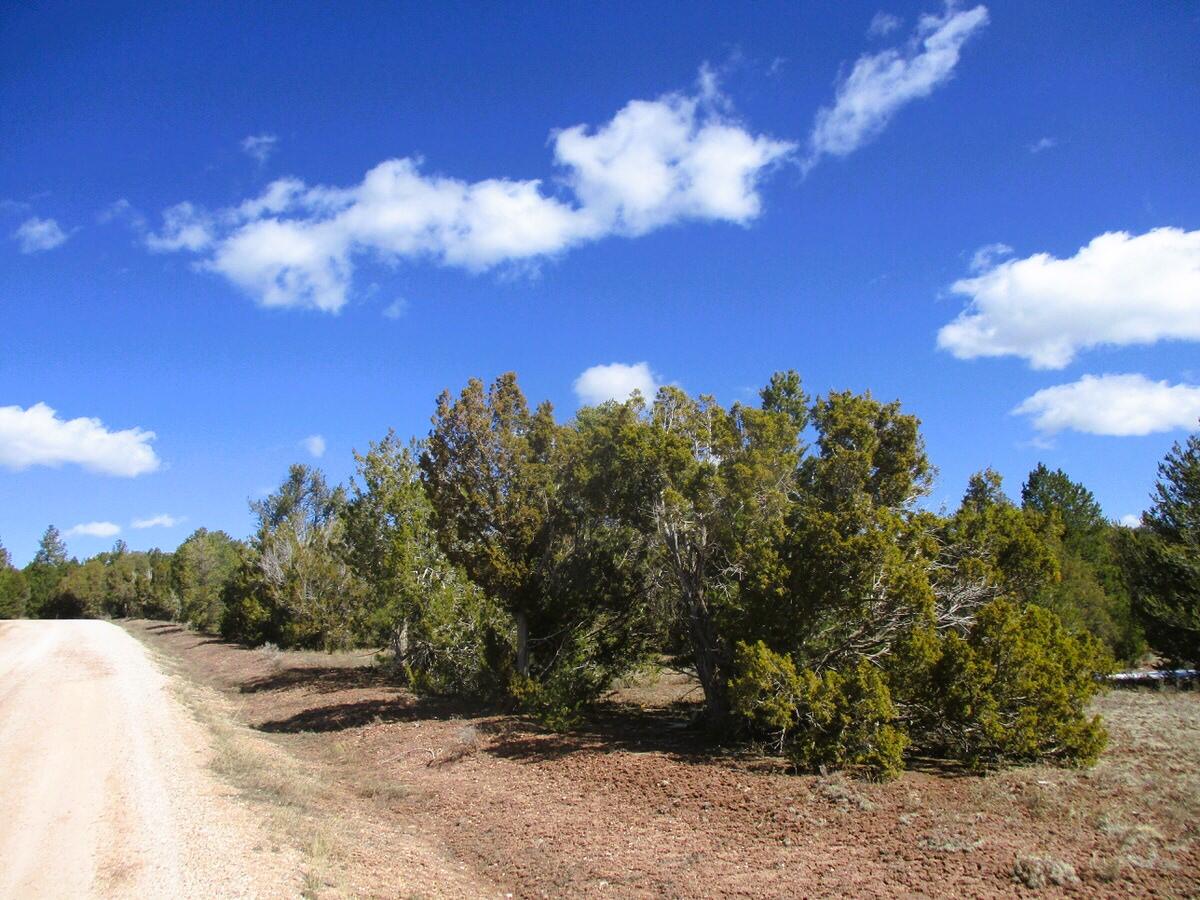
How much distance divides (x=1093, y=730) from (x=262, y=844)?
479 inches

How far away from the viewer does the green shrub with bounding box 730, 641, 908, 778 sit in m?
10.5

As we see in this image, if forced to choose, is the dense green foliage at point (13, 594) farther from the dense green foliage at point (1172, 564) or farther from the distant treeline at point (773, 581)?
the dense green foliage at point (1172, 564)

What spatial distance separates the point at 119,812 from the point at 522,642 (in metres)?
9.45

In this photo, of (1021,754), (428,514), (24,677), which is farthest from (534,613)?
(24,677)

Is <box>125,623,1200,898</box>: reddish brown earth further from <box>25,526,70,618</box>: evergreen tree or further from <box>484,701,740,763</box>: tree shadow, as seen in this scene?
<box>25,526,70,618</box>: evergreen tree

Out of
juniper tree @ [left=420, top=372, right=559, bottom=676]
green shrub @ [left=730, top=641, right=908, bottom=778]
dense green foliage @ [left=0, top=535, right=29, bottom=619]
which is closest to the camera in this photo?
green shrub @ [left=730, top=641, right=908, bottom=778]

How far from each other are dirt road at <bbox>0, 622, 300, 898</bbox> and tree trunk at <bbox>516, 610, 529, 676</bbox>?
6.97 m

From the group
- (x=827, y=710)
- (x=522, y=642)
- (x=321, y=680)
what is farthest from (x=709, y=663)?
(x=321, y=680)

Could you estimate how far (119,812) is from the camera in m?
9.03

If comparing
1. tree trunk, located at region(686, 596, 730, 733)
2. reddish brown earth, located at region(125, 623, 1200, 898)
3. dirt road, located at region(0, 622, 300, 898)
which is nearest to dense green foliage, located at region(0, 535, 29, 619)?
dirt road, located at region(0, 622, 300, 898)

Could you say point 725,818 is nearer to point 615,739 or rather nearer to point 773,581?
point 773,581

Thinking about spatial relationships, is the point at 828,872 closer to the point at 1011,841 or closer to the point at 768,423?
the point at 1011,841

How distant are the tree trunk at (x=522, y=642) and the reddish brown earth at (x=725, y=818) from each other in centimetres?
169

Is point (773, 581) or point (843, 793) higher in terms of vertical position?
point (773, 581)
